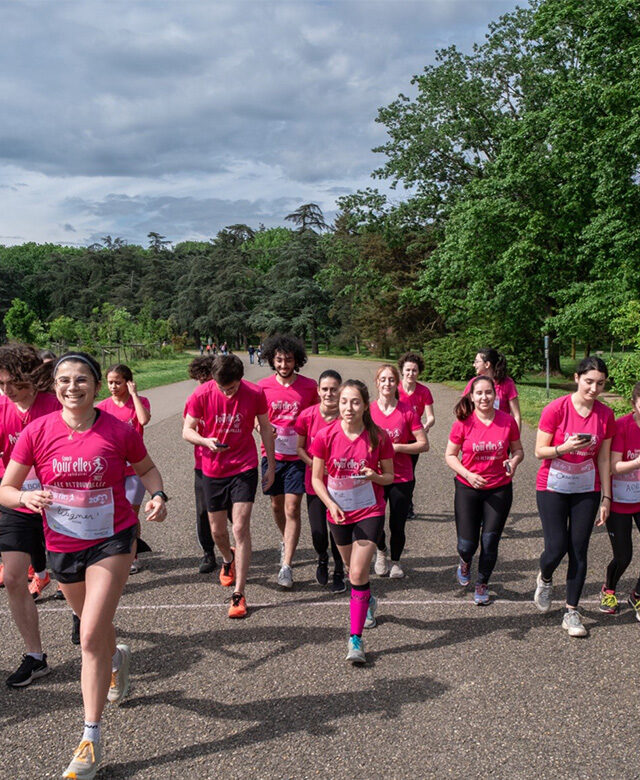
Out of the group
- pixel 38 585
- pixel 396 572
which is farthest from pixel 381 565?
pixel 38 585

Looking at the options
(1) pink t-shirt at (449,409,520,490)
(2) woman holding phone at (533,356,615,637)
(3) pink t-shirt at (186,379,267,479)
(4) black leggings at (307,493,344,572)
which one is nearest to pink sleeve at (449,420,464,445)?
(1) pink t-shirt at (449,409,520,490)

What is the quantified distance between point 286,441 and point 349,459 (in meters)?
1.51

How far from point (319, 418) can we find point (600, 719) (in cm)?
291

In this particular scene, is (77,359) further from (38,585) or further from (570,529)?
(570,529)

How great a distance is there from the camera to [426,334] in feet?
141

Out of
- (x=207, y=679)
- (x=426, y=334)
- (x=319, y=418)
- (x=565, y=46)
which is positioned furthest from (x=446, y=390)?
(x=207, y=679)

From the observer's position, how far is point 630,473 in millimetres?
4883

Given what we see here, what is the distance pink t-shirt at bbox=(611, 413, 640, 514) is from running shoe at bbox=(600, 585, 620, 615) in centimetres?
66

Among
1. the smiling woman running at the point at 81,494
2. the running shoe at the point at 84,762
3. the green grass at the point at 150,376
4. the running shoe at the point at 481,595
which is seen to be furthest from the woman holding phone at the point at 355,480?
the green grass at the point at 150,376

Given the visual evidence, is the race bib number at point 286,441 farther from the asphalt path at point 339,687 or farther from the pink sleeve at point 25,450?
the pink sleeve at point 25,450

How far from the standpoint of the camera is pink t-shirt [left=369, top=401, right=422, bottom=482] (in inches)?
232

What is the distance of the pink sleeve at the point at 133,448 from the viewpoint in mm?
3662

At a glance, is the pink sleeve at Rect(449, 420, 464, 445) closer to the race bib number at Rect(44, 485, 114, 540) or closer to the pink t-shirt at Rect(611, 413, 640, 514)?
the pink t-shirt at Rect(611, 413, 640, 514)

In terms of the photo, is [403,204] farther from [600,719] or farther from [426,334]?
[600,719]
